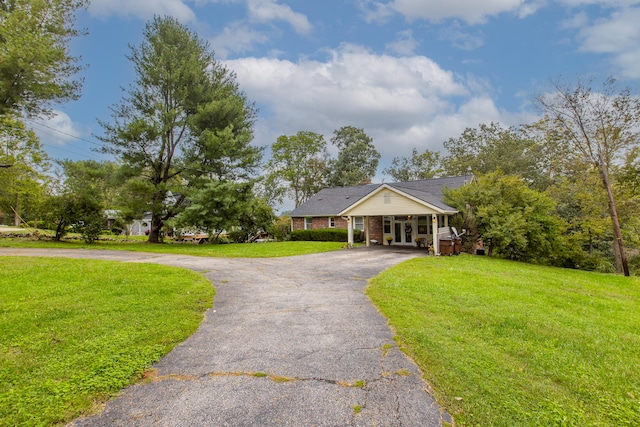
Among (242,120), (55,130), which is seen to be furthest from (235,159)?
(55,130)

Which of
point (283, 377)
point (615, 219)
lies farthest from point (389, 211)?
point (283, 377)

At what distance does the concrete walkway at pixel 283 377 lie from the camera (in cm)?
254

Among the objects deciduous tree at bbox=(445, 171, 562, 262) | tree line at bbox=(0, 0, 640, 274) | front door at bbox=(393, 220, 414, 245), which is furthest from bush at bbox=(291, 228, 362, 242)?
deciduous tree at bbox=(445, 171, 562, 262)

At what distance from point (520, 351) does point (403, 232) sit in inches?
692

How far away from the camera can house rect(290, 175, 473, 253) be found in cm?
1709

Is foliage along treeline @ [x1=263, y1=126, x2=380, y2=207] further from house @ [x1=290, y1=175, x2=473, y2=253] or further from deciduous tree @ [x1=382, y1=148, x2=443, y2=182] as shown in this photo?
house @ [x1=290, y1=175, x2=473, y2=253]

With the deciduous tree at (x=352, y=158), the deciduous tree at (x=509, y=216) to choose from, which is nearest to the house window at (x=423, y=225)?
the deciduous tree at (x=509, y=216)

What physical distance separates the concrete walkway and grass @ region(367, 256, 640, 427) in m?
0.35

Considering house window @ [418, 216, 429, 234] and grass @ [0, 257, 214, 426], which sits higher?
house window @ [418, 216, 429, 234]

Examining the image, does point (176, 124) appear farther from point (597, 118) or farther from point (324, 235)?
point (597, 118)

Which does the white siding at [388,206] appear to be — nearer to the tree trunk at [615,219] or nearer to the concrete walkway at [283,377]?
the tree trunk at [615,219]

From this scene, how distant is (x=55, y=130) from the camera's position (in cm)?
1823

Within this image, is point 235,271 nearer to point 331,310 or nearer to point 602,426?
point 331,310

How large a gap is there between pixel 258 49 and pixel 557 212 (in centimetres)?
2569
